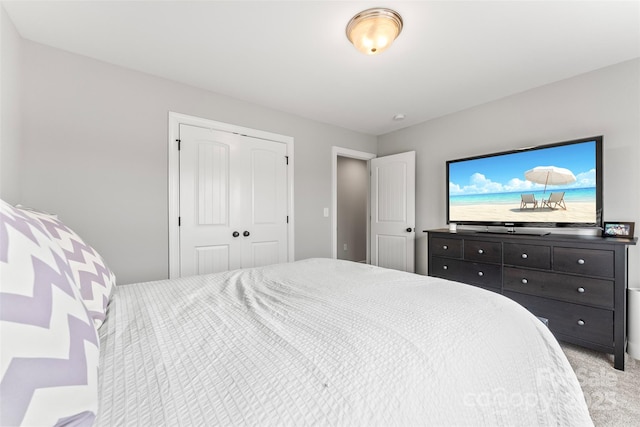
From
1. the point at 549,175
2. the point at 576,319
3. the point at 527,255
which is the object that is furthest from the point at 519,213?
the point at 576,319

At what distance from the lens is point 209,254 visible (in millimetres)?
2662

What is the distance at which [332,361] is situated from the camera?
26.2 inches

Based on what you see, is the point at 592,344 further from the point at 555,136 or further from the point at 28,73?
the point at 28,73

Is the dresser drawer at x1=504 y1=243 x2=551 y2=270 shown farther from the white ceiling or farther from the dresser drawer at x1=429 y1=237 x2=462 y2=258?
the white ceiling

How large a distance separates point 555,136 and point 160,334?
3.49m

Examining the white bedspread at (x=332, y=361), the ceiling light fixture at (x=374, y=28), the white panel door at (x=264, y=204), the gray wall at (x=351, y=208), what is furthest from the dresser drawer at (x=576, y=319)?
the gray wall at (x=351, y=208)

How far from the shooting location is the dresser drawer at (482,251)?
2.43 m

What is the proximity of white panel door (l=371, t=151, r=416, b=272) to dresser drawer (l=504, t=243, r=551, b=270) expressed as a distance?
4.14 feet

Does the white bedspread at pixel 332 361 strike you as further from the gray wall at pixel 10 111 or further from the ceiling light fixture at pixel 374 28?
the ceiling light fixture at pixel 374 28

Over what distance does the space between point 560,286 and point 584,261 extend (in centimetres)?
26

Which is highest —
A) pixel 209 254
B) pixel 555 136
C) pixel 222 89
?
pixel 222 89

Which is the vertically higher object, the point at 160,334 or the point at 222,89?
the point at 222,89

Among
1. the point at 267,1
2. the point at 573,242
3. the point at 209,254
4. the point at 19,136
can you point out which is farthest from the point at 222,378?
the point at 573,242

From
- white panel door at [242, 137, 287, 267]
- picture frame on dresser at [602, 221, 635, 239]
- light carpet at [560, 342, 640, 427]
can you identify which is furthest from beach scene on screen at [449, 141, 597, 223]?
white panel door at [242, 137, 287, 267]
